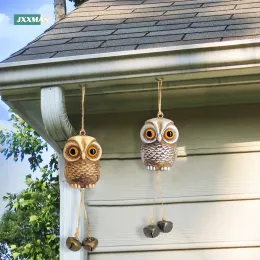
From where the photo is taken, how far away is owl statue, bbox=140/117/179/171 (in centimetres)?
154

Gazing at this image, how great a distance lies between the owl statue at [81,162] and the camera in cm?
153

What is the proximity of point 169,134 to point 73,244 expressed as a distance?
1.77ft

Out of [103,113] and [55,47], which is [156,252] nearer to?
[103,113]

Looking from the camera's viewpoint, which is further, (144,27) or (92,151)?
(144,27)

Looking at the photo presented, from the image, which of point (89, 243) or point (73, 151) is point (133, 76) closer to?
point (73, 151)

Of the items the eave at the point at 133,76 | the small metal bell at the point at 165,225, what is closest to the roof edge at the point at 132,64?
the eave at the point at 133,76

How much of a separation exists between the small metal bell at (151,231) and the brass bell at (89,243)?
19 cm

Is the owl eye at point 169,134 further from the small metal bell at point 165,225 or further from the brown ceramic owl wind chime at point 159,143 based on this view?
the small metal bell at point 165,225

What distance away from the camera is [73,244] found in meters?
1.66

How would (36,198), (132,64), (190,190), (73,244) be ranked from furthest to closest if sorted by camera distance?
(36,198), (190,190), (73,244), (132,64)

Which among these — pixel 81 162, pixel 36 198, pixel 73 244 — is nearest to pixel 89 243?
pixel 73 244

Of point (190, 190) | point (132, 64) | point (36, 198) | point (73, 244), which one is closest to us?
point (132, 64)

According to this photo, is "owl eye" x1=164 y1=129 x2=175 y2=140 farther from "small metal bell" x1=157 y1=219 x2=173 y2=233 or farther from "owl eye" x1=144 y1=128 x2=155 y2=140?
"small metal bell" x1=157 y1=219 x2=173 y2=233

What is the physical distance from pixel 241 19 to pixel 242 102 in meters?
0.33
